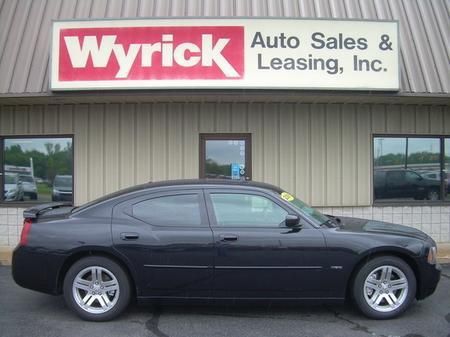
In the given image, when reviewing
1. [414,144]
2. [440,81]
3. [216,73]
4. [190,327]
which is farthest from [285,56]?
[190,327]

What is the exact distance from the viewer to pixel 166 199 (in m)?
5.77

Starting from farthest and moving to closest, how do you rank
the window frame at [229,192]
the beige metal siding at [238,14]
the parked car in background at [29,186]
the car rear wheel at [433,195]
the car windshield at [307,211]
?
the car rear wheel at [433,195], the parked car in background at [29,186], the beige metal siding at [238,14], the car windshield at [307,211], the window frame at [229,192]

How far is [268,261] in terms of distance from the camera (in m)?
5.46

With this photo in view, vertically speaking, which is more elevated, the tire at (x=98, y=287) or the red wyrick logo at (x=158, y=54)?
the red wyrick logo at (x=158, y=54)

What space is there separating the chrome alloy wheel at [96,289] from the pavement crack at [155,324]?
43 cm

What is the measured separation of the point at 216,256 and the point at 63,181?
493 cm

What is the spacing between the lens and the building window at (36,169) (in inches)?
372

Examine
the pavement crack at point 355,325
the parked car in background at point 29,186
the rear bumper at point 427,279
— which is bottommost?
the pavement crack at point 355,325

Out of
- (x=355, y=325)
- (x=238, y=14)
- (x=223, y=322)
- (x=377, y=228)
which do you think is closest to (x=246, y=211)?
(x=223, y=322)

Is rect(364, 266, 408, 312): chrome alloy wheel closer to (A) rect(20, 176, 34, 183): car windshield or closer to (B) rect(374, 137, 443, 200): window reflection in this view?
(B) rect(374, 137, 443, 200): window reflection

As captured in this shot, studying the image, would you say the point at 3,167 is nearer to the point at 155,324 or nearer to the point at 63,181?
the point at 63,181

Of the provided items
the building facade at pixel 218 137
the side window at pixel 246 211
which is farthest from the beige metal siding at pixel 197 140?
the side window at pixel 246 211

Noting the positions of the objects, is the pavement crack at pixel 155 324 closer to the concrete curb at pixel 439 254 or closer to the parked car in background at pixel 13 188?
the concrete curb at pixel 439 254

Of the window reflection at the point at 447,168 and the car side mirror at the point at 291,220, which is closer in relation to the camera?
the car side mirror at the point at 291,220
